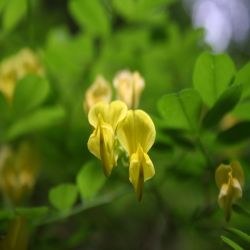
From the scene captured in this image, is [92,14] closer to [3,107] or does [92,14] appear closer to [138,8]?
[138,8]

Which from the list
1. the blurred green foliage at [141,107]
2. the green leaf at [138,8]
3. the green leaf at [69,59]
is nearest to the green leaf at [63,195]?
the blurred green foliage at [141,107]

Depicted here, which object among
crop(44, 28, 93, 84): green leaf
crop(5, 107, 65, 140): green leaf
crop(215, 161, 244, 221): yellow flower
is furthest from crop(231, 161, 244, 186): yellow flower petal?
crop(44, 28, 93, 84): green leaf

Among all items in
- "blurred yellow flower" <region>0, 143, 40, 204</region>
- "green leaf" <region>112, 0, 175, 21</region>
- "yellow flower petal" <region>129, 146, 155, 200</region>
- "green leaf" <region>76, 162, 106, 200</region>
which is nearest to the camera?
"yellow flower petal" <region>129, 146, 155, 200</region>

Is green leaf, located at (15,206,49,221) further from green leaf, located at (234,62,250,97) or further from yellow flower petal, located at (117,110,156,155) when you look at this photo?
green leaf, located at (234,62,250,97)

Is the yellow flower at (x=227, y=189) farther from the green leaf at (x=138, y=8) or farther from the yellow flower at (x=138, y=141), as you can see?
the green leaf at (x=138, y=8)

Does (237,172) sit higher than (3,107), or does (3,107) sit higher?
(3,107)

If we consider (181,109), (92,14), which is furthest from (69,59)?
(181,109)
